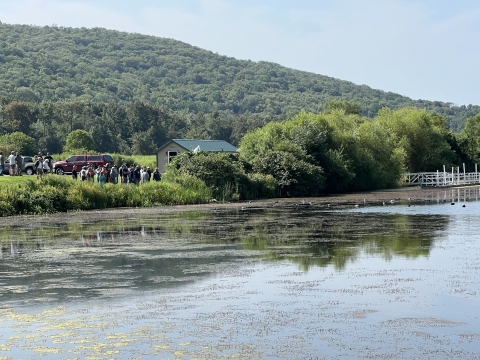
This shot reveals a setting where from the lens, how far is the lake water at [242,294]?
13.1 meters

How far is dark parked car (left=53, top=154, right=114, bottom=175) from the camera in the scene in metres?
67.6

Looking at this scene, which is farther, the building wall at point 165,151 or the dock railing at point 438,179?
the building wall at point 165,151

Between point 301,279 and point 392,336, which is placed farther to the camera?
point 301,279

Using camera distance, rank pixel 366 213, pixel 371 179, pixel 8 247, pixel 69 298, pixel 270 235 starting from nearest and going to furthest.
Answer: pixel 69 298
pixel 8 247
pixel 270 235
pixel 366 213
pixel 371 179

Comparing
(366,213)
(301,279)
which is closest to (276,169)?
(366,213)

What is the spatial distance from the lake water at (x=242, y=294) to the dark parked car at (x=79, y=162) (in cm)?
3673

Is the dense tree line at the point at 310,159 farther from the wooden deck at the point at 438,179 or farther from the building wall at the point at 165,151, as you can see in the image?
the building wall at the point at 165,151

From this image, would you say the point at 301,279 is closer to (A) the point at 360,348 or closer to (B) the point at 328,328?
(B) the point at 328,328

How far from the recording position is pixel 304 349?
41.7 feet

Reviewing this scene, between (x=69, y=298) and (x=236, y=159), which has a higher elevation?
(x=236, y=159)

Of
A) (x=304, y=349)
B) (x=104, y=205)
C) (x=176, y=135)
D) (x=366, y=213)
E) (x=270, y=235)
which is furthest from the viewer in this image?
(x=176, y=135)

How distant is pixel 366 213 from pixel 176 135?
101160 mm

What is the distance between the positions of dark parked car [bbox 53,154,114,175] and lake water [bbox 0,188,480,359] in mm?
36734

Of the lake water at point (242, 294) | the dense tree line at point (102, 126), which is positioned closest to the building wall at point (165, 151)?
the dense tree line at point (102, 126)
